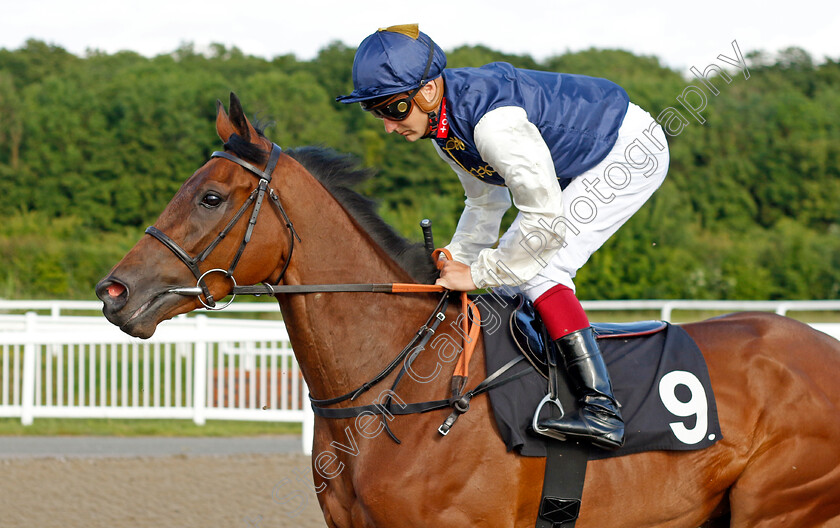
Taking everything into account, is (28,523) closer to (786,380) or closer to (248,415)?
(248,415)

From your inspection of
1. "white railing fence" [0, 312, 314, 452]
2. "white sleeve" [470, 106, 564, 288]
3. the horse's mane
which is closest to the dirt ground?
"white railing fence" [0, 312, 314, 452]

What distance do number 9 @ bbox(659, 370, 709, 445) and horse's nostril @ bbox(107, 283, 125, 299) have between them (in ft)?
5.98

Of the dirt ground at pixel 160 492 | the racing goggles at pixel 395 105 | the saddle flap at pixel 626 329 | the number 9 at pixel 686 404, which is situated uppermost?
the racing goggles at pixel 395 105

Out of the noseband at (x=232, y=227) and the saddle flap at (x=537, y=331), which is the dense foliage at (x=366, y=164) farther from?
the noseband at (x=232, y=227)

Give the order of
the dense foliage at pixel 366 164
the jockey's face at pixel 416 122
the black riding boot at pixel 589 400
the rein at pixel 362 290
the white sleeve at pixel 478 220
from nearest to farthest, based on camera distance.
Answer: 1. the rein at pixel 362 290
2. the black riding boot at pixel 589 400
3. the jockey's face at pixel 416 122
4. the white sleeve at pixel 478 220
5. the dense foliage at pixel 366 164

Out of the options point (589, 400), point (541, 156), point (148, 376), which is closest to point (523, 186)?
point (541, 156)

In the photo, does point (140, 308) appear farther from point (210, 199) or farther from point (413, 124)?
point (413, 124)

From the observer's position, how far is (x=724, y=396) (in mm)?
2896

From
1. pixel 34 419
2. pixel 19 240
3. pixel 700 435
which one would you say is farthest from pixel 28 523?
pixel 19 240

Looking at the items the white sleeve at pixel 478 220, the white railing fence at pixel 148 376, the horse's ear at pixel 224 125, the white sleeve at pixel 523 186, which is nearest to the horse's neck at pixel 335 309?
the horse's ear at pixel 224 125

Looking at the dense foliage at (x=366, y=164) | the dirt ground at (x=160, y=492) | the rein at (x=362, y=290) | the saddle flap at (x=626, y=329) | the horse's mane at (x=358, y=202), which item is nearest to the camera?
the rein at (x=362, y=290)

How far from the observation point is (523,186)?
2.55m

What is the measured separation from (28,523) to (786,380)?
435 centimetres

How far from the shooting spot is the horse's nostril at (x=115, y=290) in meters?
2.43
